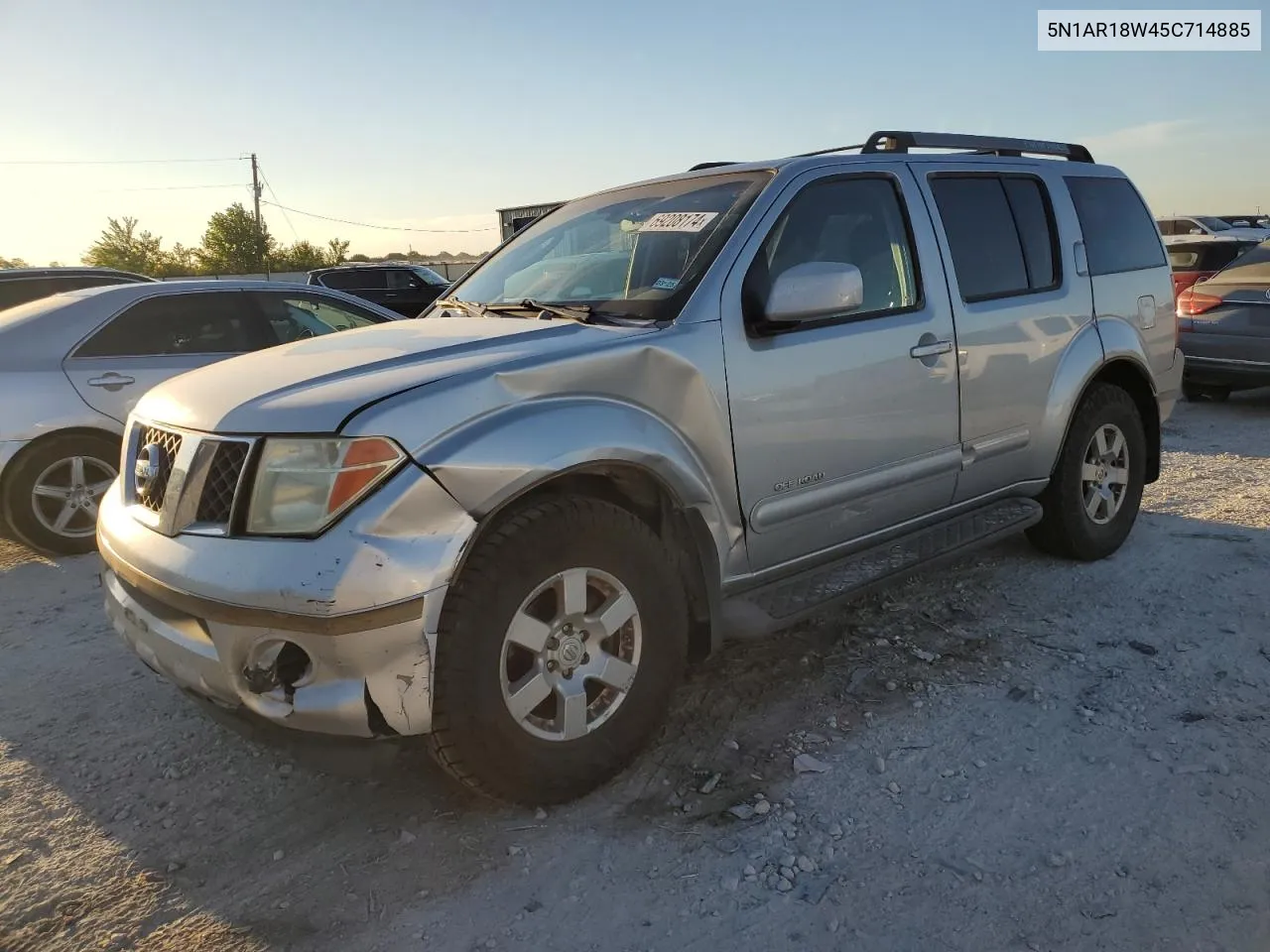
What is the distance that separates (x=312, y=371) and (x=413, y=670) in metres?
0.94

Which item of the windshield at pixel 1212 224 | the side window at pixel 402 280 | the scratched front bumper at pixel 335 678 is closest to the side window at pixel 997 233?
the scratched front bumper at pixel 335 678

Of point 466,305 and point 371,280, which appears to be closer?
point 466,305

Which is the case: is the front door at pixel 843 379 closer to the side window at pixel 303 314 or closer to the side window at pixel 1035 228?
the side window at pixel 1035 228

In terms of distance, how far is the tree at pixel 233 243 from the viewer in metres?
54.3

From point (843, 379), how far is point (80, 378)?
453 cm

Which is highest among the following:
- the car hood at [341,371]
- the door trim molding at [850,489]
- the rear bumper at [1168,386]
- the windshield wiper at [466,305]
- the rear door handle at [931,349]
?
the windshield wiper at [466,305]

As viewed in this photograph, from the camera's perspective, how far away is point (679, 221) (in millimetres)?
3307

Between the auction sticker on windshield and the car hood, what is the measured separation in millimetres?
583

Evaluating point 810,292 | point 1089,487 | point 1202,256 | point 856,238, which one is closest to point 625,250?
point 810,292

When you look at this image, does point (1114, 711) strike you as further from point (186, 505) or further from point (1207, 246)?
point (1207, 246)

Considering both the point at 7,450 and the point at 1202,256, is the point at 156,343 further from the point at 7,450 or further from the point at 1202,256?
the point at 1202,256

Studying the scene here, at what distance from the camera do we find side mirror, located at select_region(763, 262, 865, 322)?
2.94m

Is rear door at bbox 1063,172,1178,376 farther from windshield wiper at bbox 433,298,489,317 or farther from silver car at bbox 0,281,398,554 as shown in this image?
silver car at bbox 0,281,398,554

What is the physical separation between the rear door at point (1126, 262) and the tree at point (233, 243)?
5629 cm
